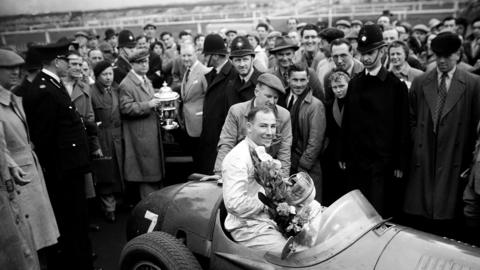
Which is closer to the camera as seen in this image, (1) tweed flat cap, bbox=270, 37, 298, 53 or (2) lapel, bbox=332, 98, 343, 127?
(2) lapel, bbox=332, 98, 343, 127

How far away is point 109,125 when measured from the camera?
5.58 metres

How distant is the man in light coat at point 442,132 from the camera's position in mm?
4191

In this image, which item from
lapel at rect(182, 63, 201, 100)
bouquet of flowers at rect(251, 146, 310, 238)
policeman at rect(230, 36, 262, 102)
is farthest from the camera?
lapel at rect(182, 63, 201, 100)

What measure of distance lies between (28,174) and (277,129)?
90.6 inches

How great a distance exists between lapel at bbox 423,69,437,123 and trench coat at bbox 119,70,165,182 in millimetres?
3342

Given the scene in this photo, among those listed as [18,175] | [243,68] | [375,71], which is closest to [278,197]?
[18,175]

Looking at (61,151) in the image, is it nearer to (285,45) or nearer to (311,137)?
(311,137)

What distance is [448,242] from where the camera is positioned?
254 centimetres

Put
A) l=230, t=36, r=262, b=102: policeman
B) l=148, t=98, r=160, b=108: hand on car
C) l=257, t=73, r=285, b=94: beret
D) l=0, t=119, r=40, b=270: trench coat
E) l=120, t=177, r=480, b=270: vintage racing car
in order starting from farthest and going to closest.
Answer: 1. l=148, t=98, r=160, b=108: hand on car
2. l=230, t=36, r=262, b=102: policeman
3. l=257, t=73, r=285, b=94: beret
4. l=0, t=119, r=40, b=270: trench coat
5. l=120, t=177, r=480, b=270: vintage racing car

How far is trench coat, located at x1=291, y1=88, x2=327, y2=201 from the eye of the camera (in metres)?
4.50

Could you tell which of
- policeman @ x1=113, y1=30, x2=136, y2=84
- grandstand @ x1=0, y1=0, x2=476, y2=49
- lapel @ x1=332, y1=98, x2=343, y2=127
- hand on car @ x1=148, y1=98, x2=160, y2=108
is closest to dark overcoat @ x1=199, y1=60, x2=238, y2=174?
hand on car @ x1=148, y1=98, x2=160, y2=108

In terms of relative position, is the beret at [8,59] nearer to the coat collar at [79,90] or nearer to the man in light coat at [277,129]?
the coat collar at [79,90]

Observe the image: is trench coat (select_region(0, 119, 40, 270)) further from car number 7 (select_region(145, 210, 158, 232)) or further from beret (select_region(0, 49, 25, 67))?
car number 7 (select_region(145, 210, 158, 232))

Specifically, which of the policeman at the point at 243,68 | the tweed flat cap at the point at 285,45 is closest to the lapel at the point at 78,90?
the policeman at the point at 243,68
